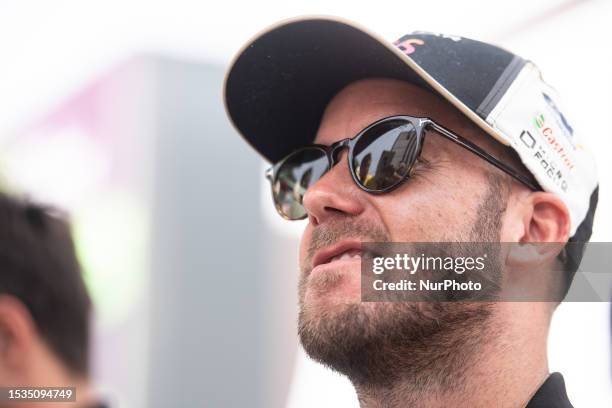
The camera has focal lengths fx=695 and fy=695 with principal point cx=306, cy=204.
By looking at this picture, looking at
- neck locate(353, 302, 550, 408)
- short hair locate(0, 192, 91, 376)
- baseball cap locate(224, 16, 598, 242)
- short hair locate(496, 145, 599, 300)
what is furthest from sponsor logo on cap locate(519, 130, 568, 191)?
short hair locate(0, 192, 91, 376)

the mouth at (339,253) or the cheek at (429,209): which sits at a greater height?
the cheek at (429,209)

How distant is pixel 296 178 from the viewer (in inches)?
55.6

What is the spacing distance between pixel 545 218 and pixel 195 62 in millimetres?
3108

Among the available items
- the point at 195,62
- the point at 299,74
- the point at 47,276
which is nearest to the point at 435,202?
the point at 299,74

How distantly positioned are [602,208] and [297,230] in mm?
1711

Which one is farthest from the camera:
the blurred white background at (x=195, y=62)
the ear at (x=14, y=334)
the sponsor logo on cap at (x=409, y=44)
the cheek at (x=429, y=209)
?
the blurred white background at (x=195, y=62)

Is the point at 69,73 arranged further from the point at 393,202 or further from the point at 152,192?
the point at 393,202

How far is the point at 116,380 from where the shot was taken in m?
3.54

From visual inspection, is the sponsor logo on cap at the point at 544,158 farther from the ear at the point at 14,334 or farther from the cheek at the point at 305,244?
the ear at the point at 14,334

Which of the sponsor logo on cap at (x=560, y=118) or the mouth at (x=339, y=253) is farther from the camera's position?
the sponsor logo on cap at (x=560, y=118)

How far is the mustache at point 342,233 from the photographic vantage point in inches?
45.1

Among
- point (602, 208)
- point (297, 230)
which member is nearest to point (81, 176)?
point (297, 230)

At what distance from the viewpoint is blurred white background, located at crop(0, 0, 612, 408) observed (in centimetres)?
178

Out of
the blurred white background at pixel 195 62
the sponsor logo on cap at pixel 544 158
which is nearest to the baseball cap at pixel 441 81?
the sponsor logo on cap at pixel 544 158
